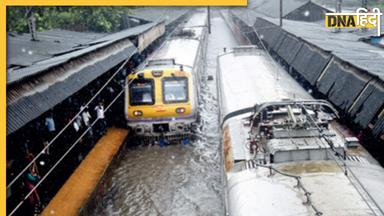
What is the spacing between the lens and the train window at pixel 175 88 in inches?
488

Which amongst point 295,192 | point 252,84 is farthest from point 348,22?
point 295,192

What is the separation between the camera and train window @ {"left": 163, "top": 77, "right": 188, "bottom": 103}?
1241cm

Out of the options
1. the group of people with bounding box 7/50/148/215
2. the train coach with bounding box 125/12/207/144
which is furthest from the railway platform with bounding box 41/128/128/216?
the train coach with bounding box 125/12/207/144

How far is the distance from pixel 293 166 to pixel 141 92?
736 centimetres

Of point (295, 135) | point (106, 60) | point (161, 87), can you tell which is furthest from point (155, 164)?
point (295, 135)

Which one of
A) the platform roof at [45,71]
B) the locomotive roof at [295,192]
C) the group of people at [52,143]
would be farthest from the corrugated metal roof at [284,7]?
the locomotive roof at [295,192]

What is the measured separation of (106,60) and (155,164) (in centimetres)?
327

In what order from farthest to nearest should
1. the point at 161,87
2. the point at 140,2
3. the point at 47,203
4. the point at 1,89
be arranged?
the point at 161,87, the point at 47,203, the point at 140,2, the point at 1,89

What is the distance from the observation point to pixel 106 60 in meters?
11.6

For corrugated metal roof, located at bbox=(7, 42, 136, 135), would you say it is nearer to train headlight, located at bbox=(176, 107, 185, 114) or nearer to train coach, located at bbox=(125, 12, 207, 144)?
train coach, located at bbox=(125, 12, 207, 144)

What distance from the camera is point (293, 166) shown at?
229 inches

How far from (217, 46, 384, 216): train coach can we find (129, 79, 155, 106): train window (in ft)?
12.8

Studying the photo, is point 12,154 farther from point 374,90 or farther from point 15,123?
point 374,90

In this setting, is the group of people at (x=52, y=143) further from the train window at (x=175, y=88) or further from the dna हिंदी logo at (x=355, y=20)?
the dna हिंदी logo at (x=355, y=20)
